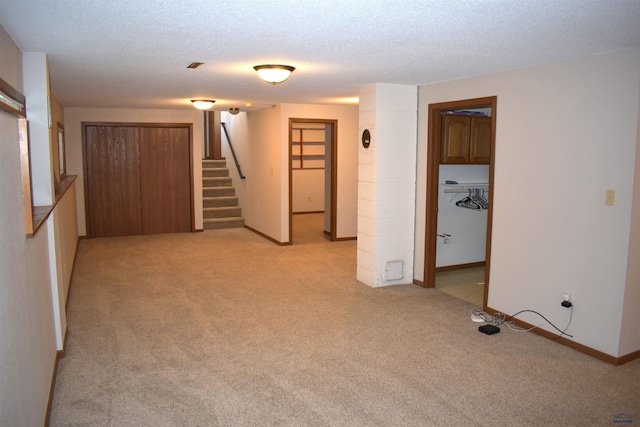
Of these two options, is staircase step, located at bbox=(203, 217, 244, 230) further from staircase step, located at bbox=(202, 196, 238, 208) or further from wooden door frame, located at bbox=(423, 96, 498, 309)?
wooden door frame, located at bbox=(423, 96, 498, 309)

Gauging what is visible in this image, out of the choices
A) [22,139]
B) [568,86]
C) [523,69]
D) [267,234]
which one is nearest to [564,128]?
[568,86]

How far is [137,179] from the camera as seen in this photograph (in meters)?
8.51

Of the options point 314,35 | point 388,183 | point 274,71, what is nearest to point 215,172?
point 388,183

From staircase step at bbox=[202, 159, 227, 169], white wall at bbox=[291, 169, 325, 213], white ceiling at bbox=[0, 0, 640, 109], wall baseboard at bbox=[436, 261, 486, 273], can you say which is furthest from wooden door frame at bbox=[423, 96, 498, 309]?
staircase step at bbox=[202, 159, 227, 169]

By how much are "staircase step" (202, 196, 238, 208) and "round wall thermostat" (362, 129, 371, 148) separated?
4.88 m

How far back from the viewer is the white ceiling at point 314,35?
2.38 meters

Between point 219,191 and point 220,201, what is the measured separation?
0.28 metres

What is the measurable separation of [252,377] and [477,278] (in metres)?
3.42

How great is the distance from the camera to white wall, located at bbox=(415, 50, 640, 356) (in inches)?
134

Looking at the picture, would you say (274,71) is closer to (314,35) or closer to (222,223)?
(314,35)

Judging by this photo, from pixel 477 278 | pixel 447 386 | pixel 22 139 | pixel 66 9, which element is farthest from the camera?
pixel 477 278

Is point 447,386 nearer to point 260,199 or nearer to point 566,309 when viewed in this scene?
point 566,309

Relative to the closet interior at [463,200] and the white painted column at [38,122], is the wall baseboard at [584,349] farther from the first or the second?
the white painted column at [38,122]

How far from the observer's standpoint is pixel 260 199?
8562 mm
